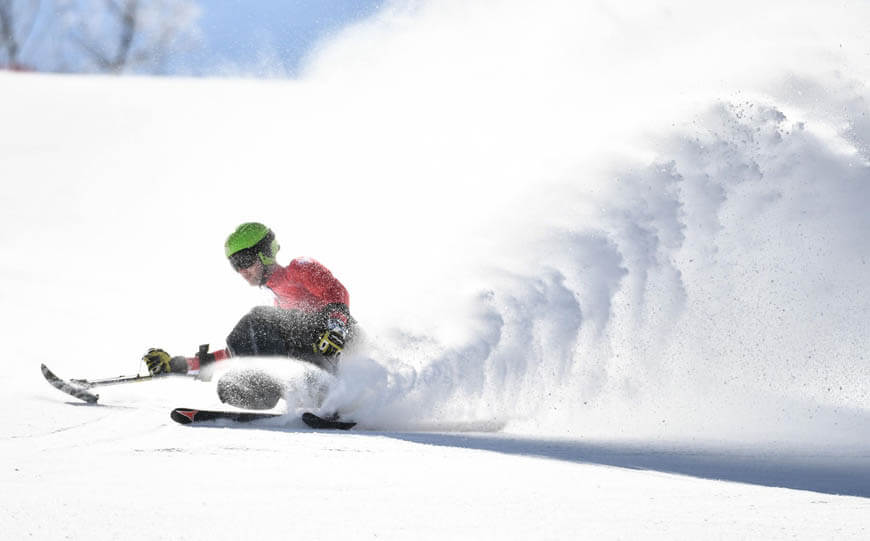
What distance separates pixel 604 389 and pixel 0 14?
29.6 meters

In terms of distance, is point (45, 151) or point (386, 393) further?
point (45, 151)

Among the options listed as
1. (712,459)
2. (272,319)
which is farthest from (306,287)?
(712,459)

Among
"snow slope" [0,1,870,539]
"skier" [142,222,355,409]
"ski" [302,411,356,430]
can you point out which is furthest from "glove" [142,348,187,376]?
"ski" [302,411,356,430]

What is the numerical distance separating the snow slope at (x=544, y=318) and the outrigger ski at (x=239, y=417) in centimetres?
10

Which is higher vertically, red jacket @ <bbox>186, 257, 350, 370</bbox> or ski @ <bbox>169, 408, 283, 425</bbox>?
red jacket @ <bbox>186, 257, 350, 370</bbox>

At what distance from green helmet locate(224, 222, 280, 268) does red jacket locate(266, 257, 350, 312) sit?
127mm

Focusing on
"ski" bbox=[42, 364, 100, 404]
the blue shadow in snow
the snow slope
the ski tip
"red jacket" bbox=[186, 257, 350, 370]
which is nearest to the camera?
the snow slope

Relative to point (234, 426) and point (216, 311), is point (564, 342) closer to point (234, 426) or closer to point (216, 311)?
point (234, 426)

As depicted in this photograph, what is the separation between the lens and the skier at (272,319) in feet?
16.2

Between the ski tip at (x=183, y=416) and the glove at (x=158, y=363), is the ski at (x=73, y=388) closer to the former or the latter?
the glove at (x=158, y=363)

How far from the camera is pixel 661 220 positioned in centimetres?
601

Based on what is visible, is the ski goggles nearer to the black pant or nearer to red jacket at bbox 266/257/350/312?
red jacket at bbox 266/257/350/312

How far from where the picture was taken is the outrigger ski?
454 cm

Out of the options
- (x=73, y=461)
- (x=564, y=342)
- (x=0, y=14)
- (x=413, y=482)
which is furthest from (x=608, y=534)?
(x=0, y=14)
